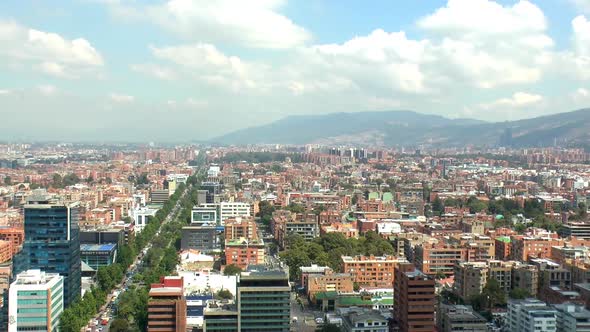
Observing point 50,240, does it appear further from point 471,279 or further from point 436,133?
point 436,133

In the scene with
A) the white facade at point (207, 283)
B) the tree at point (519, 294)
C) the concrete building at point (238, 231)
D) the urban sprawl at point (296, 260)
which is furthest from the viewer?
the concrete building at point (238, 231)

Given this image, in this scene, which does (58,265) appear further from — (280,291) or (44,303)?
(280,291)

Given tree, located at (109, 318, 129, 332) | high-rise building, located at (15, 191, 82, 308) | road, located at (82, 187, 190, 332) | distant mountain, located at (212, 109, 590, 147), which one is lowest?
road, located at (82, 187, 190, 332)

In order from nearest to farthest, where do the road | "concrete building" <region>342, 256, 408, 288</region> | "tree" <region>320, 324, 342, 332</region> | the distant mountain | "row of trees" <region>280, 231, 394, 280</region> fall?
"tree" <region>320, 324, 342, 332</region>
the road
"concrete building" <region>342, 256, 408, 288</region>
"row of trees" <region>280, 231, 394, 280</region>
the distant mountain

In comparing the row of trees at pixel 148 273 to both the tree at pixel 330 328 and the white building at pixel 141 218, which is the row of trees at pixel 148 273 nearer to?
the white building at pixel 141 218

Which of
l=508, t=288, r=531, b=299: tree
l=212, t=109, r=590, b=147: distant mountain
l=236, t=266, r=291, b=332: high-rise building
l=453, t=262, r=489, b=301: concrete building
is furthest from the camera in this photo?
l=212, t=109, r=590, b=147: distant mountain

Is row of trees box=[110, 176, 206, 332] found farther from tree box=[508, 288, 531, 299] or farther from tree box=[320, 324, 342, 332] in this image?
tree box=[508, 288, 531, 299]

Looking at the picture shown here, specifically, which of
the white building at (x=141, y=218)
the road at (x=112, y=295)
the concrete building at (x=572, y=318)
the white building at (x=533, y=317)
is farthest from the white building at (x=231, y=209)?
the concrete building at (x=572, y=318)

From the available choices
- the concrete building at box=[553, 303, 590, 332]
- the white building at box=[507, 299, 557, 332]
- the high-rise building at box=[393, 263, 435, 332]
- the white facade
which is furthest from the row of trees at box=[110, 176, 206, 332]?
the concrete building at box=[553, 303, 590, 332]
